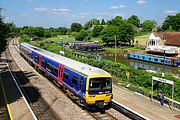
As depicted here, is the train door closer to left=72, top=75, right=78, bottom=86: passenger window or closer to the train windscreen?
left=72, top=75, right=78, bottom=86: passenger window

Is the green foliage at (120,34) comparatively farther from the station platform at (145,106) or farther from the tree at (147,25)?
the tree at (147,25)

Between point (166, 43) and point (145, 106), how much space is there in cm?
5352

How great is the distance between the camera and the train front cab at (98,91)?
59.9 ft

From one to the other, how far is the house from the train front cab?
48513 millimetres

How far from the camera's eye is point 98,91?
60.8 ft

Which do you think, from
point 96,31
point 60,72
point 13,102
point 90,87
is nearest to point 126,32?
point 96,31

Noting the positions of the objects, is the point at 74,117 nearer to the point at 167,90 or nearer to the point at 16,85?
the point at 167,90

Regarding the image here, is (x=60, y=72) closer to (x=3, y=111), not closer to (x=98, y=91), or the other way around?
(x=3, y=111)

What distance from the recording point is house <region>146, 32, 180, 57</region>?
6512cm

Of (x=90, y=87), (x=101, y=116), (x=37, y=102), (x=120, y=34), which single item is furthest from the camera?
(x=120, y=34)

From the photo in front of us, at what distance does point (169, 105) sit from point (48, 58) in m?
15.6

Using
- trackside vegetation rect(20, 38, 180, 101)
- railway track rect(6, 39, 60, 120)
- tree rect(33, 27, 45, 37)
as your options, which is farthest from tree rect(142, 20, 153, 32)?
railway track rect(6, 39, 60, 120)

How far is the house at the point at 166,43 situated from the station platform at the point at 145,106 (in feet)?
144

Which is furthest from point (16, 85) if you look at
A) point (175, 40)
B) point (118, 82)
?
point (175, 40)
